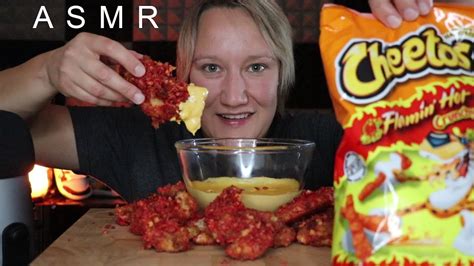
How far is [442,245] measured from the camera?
65 centimetres

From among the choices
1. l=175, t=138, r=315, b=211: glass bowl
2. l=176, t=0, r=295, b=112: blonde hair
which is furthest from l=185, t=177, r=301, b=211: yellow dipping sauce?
l=176, t=0, r=295, b=112: blonde hair

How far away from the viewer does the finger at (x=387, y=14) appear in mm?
705

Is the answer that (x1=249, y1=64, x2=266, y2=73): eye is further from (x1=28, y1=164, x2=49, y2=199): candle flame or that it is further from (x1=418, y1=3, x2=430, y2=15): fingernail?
(x1=28, y1=164, x2=49, y2=199): candle flame

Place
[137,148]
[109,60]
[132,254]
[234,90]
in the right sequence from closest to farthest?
[132,254] < [109,60] < [234,90] < [137,148]

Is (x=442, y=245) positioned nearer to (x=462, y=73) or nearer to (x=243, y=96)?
(x=462, y=73)

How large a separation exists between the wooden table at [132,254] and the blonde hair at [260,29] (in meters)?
0.72

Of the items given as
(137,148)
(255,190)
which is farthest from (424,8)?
(137,148)

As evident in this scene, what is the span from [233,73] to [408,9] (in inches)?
27.6

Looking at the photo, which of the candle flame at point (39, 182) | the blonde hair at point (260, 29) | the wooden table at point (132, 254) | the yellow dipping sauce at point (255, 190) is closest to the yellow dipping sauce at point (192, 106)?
the yellow dipping sauce at point (255, 190)

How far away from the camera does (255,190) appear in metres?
0.90

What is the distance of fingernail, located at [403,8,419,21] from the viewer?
2.32 ft

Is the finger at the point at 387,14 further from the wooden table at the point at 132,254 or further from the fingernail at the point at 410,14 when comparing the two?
the wooden table at the point at 132,254

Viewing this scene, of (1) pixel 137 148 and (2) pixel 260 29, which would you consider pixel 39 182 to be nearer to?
(1) pixel 137 148

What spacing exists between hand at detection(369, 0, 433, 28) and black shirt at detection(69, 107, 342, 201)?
709 mm
